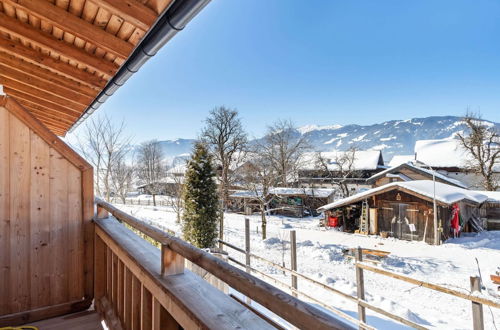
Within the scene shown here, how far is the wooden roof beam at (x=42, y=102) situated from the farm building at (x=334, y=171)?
73.1ft

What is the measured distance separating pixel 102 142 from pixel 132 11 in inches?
530

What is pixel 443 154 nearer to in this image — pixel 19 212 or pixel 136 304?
pixel 136 304

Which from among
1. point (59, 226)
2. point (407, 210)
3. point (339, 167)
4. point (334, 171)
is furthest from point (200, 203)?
point (334, 171)

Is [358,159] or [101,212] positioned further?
[358,159]

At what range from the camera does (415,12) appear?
2117 centimetres

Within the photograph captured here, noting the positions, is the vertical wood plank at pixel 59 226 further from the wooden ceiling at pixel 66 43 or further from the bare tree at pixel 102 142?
the bare tree at pixel 102 142

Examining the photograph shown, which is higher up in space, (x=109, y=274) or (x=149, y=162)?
(x=149, y=162)

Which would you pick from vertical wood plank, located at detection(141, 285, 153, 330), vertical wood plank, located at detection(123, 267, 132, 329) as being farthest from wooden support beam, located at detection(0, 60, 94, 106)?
vertical wood plank, located at detection(141, 285, 153, 330)

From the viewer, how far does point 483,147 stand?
835 inches

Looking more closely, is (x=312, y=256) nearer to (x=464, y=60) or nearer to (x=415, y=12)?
(x=415, y=12)

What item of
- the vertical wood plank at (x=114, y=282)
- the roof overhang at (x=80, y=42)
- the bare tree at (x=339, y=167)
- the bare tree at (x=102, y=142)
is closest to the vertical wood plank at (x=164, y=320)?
the vertical wood plank at (x=114, y=282)

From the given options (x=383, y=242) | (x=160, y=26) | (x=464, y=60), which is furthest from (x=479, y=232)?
(x=464, y=60)

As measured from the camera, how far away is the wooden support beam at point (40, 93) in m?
3.12

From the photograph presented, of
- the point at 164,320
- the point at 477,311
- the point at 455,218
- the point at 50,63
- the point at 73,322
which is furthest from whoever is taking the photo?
the point at 455,218
